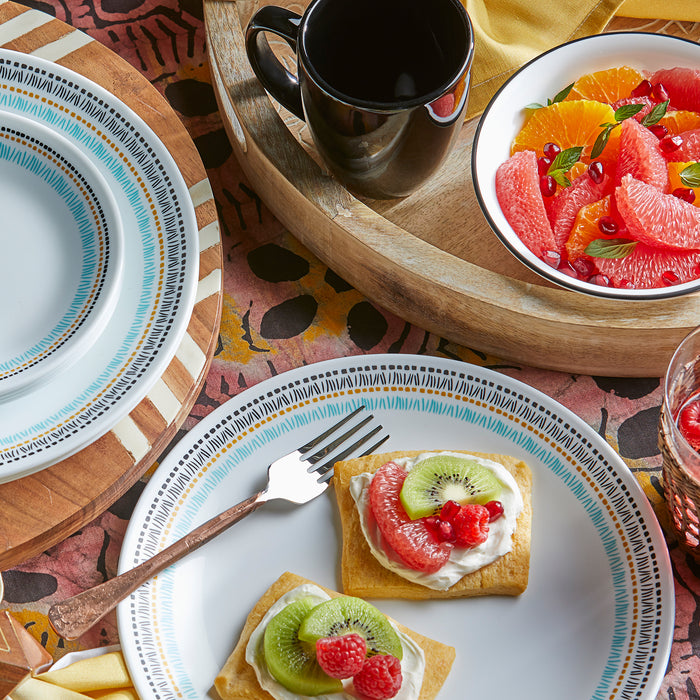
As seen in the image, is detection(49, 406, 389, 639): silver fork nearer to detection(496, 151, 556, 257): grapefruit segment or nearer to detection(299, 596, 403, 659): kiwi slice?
detection(299, 596, 403, 659): kiwi slice

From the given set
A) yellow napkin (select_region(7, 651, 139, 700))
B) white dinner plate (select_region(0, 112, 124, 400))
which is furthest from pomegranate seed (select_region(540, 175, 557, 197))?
yellow napkin (select_region(7, 651, 139, 700))

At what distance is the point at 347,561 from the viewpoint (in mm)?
967

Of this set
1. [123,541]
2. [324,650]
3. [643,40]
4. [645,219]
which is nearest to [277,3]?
[643,40]

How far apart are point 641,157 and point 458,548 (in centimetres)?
54

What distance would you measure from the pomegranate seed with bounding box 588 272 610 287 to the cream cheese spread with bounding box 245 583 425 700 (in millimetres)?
477

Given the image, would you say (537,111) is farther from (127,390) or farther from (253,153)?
(127,390)

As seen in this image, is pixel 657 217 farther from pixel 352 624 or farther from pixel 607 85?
pixel 352 624

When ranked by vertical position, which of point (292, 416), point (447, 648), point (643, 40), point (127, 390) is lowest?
point (447, 648)

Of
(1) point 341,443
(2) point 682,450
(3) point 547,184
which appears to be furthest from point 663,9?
(1) point 341,443

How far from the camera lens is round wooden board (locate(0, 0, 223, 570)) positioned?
3.05 ft

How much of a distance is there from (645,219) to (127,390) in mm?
639

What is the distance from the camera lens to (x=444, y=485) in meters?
0.98

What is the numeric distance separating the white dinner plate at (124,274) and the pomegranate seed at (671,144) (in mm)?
622

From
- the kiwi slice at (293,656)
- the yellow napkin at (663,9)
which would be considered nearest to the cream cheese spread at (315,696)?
the kiwi slice at (293,656)
